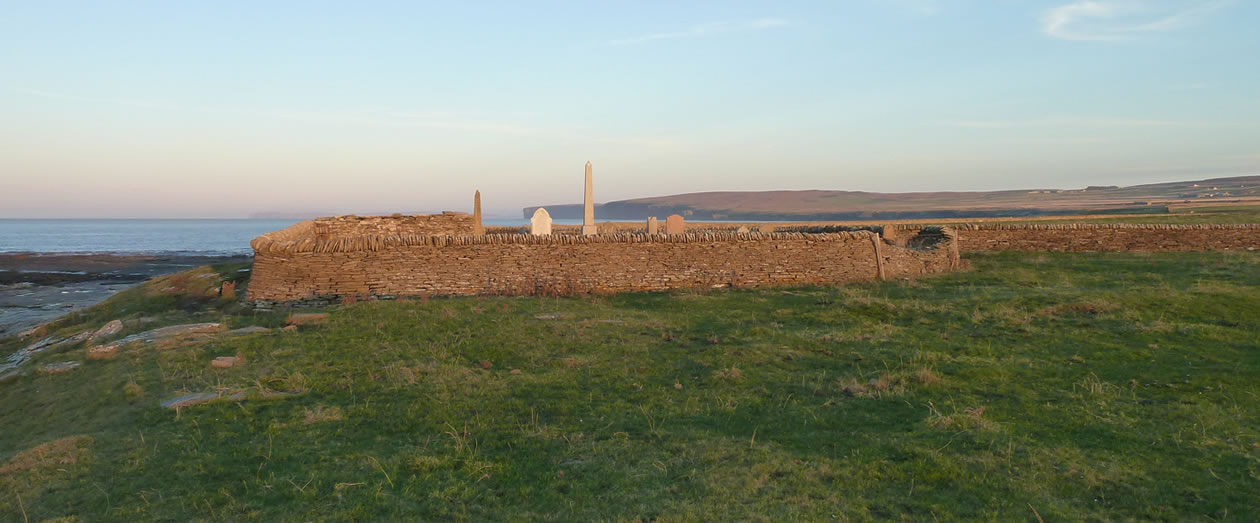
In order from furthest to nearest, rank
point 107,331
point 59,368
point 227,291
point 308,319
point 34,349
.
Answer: point 227,291
point 34,349
point 107,331
point 308,319
point 59,368

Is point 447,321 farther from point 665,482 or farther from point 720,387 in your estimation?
point 665,482

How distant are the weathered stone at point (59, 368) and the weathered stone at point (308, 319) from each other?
3112mm

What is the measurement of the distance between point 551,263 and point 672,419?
975cm

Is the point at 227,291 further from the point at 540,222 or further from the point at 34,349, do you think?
the point at 540,222

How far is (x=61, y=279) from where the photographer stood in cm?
3697

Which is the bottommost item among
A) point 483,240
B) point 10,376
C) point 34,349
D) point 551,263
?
Result: point 34,349

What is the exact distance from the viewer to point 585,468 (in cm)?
553

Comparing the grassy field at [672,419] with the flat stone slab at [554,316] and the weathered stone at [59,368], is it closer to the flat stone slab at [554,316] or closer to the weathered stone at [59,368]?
the flat stone slab at [554,316]

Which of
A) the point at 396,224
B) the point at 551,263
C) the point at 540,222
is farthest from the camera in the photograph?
the point at 396,224

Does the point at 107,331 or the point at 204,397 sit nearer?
the point at 204,397

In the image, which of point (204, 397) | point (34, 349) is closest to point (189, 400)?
point (204, 397)

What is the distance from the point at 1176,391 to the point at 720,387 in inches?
211

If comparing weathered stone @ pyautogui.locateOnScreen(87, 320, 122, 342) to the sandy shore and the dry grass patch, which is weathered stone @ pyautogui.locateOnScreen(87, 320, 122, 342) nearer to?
the dry grass patch

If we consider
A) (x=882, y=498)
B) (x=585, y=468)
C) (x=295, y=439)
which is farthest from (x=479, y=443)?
(x=882, y=498)
